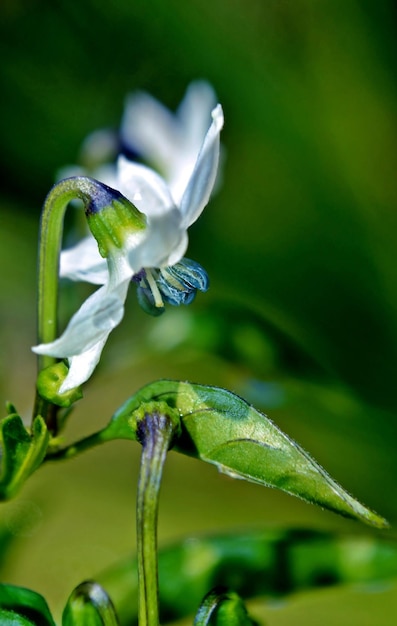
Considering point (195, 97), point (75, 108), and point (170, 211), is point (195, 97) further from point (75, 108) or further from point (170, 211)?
point (170, 211)

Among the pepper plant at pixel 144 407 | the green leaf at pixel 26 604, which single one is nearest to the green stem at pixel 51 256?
the pepper plant at pixel 144 407

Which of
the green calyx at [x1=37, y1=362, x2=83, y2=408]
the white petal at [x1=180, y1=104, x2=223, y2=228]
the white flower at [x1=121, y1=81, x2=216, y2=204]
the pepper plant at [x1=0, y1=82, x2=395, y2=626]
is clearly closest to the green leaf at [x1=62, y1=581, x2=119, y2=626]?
the pepper plant at [x1=0, y1=82, x2=395, y2=626]

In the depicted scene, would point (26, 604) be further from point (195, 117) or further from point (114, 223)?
point (195, 117)

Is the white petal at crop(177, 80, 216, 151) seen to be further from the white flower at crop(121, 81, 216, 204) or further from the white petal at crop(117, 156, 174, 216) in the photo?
the white petal at crop(117, 156, 174, 216)

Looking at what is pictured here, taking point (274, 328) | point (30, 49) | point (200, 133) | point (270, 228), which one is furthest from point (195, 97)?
point (30, 49)

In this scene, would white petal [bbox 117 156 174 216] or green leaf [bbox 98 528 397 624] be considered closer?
white petal [bbox 117 156 174 216]

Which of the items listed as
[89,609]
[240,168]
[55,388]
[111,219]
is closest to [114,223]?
[111,219]
